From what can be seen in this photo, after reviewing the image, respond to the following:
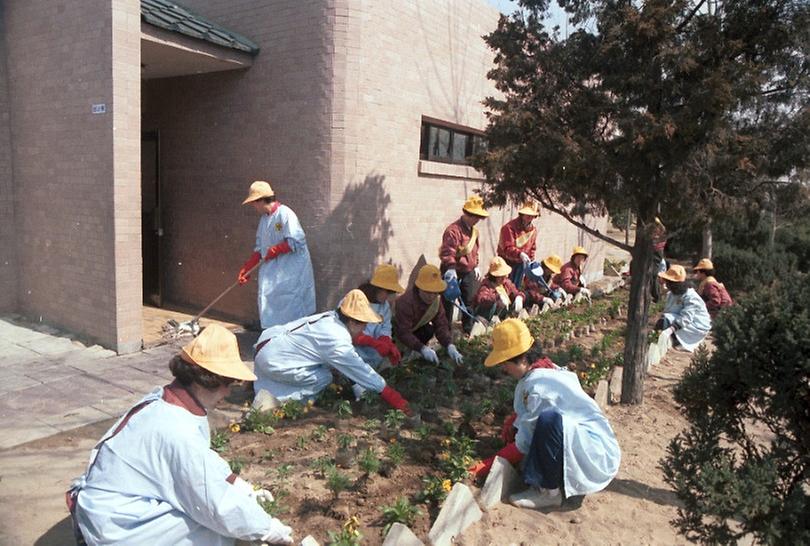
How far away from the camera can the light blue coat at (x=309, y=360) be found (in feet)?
14.5

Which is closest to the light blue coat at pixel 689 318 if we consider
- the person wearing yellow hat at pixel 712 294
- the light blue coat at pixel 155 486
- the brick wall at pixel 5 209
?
the person wearing yellow hat at pixel 712 294

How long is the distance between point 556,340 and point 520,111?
3520mm

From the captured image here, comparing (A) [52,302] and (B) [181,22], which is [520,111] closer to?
(B) [181,22]

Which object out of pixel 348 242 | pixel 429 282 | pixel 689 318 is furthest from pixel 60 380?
pixel 689 318

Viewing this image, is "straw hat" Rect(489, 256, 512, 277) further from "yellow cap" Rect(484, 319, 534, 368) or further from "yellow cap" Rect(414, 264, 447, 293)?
"yellow cap" Rect(484, 319, 534, 368)

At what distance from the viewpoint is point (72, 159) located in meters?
6.19

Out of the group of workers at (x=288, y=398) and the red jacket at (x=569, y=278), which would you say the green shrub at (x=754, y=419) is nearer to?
the group of workers at (x=288, y=398)

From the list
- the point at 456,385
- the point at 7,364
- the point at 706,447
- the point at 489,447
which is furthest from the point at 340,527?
the point at 7,364

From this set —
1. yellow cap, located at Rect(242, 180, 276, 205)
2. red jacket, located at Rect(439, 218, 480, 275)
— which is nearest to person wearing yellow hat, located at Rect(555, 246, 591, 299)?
red jacket, located at Rect(439, 218, 480, 275)

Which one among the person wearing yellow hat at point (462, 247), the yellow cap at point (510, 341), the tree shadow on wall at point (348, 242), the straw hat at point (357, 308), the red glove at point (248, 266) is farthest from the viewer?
the person wearing yellow hat at point (462, 247)

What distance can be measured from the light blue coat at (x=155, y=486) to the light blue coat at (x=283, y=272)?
399 cm

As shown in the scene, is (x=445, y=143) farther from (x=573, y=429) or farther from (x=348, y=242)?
(x=573, y=429)

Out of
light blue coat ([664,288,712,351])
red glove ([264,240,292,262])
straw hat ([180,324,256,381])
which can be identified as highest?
red glove ([264,240,292,262])

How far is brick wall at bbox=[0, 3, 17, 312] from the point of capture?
22.5 ft
